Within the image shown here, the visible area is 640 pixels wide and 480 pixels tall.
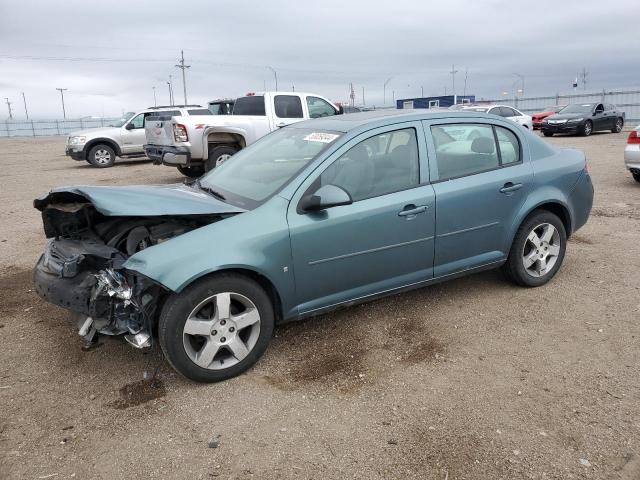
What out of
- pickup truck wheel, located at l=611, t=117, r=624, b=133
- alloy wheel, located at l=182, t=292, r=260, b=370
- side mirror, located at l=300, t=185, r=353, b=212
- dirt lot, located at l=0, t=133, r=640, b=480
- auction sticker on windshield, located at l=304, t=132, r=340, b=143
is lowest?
dirt lot, located at l=0, t=133, r=640, b=480

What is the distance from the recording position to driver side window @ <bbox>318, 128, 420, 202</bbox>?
12.0ft

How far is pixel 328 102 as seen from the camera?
12227 mm

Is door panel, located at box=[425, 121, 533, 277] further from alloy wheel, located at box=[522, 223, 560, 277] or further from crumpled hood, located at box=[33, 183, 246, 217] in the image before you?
crumpled hood, located at box=[33, 183, 246, 217]

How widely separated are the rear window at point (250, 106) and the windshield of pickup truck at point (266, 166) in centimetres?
735

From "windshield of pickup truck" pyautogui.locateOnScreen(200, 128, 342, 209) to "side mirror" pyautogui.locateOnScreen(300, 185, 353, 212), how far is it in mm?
273

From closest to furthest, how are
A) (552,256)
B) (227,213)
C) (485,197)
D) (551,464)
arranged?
(551,464) → (227,213) → (485,197) → (552,256)

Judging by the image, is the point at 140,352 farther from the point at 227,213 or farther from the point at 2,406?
the point at 227,213

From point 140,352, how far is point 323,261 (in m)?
1.46

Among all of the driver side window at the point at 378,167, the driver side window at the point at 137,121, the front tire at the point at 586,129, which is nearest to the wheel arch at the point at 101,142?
the driver side window at the point at 137,121

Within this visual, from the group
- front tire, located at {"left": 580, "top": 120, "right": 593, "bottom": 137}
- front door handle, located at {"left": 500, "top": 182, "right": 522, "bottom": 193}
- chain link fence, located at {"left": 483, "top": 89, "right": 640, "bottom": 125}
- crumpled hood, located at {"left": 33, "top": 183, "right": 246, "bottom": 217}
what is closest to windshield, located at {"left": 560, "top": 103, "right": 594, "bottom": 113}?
front tire, located at {"left": 580, "top": 120, "right": 593, "bottom": 137}

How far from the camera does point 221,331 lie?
3232 millimetres

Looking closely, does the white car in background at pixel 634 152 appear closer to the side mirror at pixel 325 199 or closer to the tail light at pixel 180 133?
the side mirror at pixel 325 199

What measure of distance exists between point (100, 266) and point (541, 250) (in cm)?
359

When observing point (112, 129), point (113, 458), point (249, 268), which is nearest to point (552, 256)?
point (249, 268)
